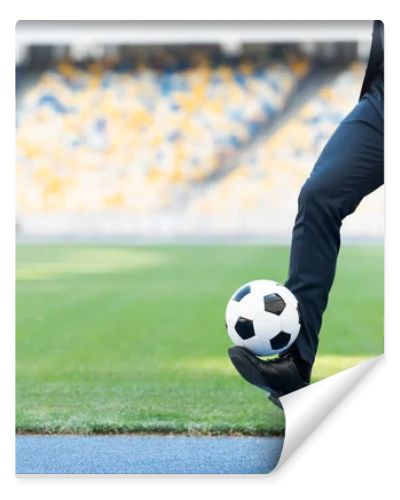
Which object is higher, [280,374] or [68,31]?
[68,31]

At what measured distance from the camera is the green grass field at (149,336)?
304cm

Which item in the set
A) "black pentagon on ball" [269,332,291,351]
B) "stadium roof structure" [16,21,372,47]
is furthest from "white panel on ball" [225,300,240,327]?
"stadium roof structure" [16,21,372,47]

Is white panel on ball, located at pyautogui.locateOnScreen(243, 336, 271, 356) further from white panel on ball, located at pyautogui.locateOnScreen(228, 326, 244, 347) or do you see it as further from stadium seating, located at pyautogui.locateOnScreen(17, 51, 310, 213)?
stadium seating, located at pyautogui.locateOnScreen(17, 51, 310, 213)

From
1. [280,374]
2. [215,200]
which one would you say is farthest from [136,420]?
[215,200]

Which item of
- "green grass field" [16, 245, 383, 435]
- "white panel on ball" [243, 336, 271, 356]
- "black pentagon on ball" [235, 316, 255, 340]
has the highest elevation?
"black pentagon on ball" [235, 316, 255, 340]

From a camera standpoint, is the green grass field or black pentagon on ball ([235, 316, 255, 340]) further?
the green grass field

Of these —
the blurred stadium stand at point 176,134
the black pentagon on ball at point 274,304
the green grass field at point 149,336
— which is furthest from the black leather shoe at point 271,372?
the blurred stadium stand at point 176,134

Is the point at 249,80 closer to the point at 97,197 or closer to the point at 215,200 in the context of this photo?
the point at 215,200

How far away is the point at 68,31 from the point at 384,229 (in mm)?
1139

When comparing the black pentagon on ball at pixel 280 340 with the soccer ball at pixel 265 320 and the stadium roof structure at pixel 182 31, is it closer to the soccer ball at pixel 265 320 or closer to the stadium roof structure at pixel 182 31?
the soccer ball at pixel 265 320

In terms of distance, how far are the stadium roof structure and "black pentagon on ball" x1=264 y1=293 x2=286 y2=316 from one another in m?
0.89

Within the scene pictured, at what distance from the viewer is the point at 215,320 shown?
568 centimetres

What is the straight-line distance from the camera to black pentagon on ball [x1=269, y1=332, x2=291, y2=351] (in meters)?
2.47

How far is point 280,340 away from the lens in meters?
2.48
